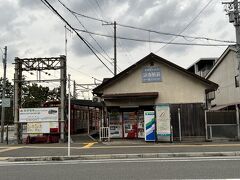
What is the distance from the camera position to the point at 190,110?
23.9 metres

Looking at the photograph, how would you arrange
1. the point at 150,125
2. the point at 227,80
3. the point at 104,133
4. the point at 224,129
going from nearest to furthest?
the point at 150,125
the point at 224,129
the point at 104,133
the point at 227,80

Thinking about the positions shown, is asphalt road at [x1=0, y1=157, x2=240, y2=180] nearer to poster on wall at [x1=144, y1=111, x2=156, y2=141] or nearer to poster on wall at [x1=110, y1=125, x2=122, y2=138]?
poster on wall at [x1=144, y1=111, x2=156, y2=141]

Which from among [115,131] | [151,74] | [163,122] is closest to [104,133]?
[115,131]

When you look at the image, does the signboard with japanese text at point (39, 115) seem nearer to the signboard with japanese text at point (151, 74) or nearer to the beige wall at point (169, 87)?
the beige wall at point (169, 87)

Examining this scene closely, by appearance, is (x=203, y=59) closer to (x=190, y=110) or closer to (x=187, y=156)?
(x=190, y=110)

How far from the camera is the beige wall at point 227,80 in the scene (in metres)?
33.8

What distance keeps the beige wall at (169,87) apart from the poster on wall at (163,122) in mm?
2009

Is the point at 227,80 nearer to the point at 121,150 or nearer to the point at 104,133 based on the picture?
the point at 104,133

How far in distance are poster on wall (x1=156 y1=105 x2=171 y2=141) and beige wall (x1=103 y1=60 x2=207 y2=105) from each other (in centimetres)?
201

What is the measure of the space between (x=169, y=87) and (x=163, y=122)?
3.17 metres

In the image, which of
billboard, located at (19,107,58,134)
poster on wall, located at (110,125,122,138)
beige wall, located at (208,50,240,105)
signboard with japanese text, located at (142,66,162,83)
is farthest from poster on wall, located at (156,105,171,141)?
beige wall, located at (208,50,240,105)

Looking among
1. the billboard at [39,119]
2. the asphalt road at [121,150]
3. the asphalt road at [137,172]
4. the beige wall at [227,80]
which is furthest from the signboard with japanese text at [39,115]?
the beige wall at [227,80]

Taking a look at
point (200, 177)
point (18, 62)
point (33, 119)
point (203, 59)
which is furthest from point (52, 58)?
point (203, 59)

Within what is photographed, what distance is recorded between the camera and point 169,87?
24.9 m
